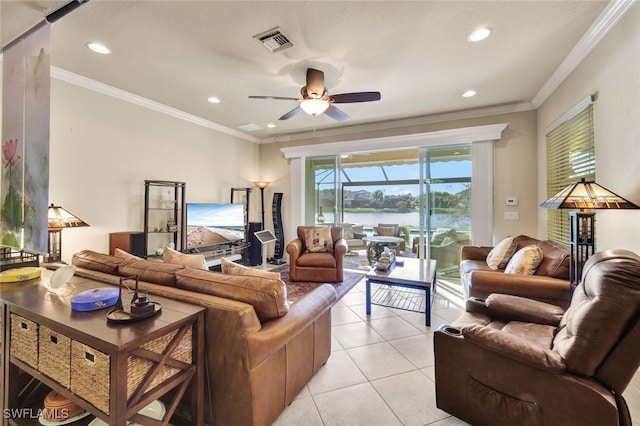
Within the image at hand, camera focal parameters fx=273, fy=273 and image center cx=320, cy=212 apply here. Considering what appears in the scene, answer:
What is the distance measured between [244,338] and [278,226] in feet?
15.3

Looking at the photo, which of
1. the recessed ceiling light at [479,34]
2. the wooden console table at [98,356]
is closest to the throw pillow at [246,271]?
the wooden console table at [98,356]

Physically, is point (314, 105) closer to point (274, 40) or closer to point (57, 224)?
point (274, 40)

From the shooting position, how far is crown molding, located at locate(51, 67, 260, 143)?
3219 millimetres

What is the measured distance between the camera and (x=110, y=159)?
369 centimetres

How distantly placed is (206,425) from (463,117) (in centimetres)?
507

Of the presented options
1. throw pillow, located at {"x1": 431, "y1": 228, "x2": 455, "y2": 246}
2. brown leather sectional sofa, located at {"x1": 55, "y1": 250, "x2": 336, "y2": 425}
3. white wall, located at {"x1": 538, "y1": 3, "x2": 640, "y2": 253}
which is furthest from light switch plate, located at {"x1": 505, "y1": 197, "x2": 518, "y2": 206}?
brown leather sectional sofa, located at {"x1": 55, "y1": 250, "x2": 336, "y2": 425}

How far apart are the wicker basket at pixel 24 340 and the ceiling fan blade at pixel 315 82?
2823 millimetres

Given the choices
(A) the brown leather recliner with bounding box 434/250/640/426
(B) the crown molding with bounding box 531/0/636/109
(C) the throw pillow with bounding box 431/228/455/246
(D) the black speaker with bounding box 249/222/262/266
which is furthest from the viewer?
(D) the black speaker with bounding box 249/222/262/266

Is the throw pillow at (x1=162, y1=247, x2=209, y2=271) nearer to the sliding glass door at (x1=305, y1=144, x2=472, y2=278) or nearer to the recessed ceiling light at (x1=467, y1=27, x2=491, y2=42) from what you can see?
the recessed ceiling light at (x1=467, y1=27, x2=491, y2=42)

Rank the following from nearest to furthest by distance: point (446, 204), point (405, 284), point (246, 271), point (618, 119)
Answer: point (246, 271), point (618, 119), point (405, 284), point (446, 204)

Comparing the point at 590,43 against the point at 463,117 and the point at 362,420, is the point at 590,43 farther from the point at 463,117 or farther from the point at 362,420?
the point at 362,420

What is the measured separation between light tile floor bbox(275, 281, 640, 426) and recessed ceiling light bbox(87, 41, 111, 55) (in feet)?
11.8

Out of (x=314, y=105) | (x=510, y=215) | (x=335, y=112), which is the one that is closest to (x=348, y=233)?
(x=510, y=215)

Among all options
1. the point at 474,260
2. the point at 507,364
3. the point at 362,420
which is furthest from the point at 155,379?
the point at 474,260
